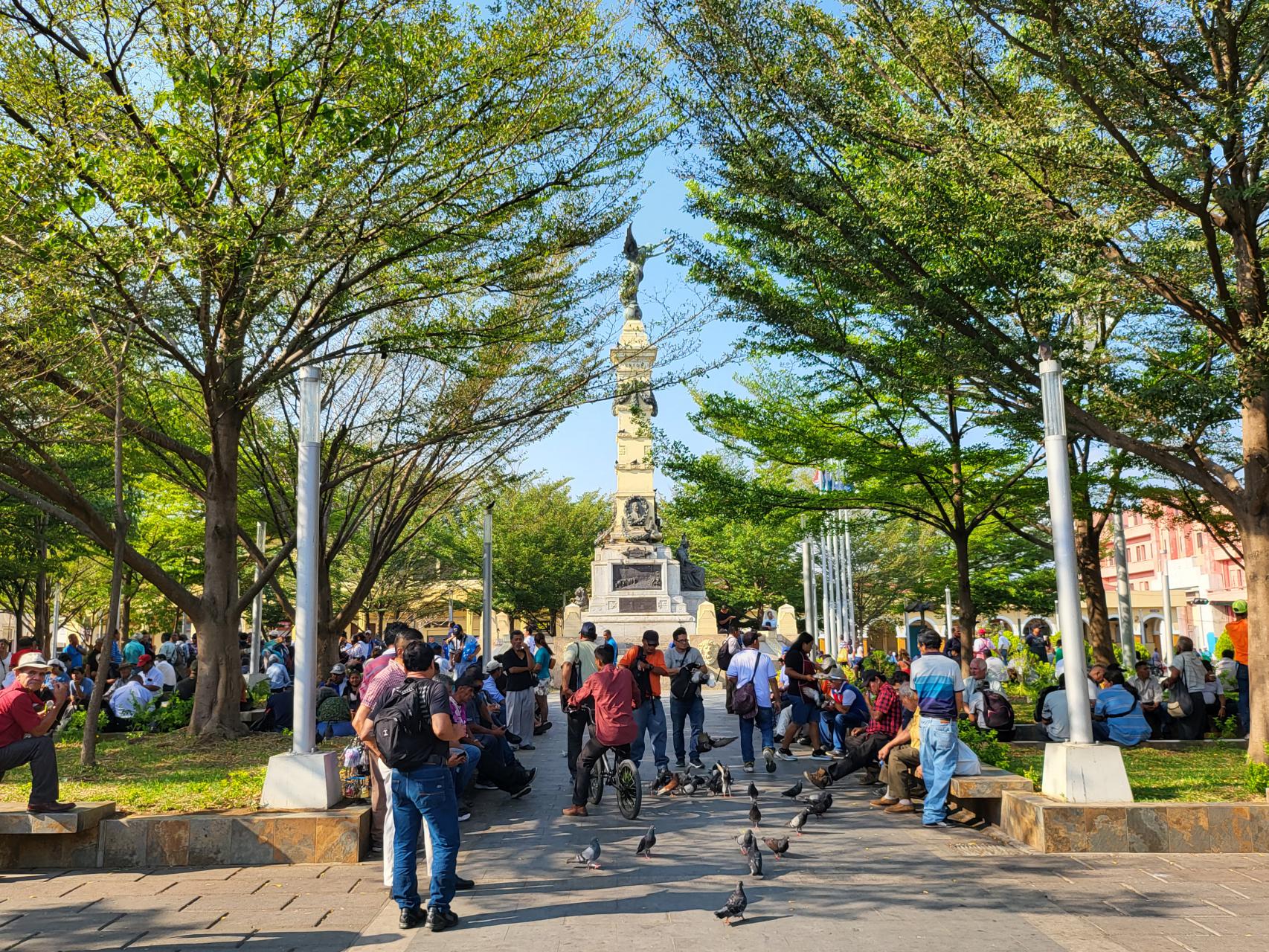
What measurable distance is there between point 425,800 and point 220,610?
7366 millimetres

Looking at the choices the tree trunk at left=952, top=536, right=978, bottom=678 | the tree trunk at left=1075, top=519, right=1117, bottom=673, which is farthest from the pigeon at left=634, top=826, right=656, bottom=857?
the tree trunk at left=1075, top=519, right=1117, bottom=673

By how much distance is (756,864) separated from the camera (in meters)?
6.91

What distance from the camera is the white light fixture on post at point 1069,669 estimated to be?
26.0 feet

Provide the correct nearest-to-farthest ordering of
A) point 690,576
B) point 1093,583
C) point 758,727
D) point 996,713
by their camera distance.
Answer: point 758,727 < point 996,713 < point 1093,583 < point 690,576

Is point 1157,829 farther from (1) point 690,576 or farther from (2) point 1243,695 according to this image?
(1) point 690,576

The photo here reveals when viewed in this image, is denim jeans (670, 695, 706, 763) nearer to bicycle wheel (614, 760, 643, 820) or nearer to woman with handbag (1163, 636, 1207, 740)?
bicycle wheel (614, 760, 643, 820)

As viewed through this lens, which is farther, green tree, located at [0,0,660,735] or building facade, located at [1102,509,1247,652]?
building facade, located at [1102,509,1247,652]

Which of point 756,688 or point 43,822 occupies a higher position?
point 756,688

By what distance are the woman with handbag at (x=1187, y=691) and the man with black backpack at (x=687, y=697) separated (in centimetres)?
608

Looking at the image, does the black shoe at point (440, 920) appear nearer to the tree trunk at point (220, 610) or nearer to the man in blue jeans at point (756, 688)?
the man in blue jeans at point (756, 688)

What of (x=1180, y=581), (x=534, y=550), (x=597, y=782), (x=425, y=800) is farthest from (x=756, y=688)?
(x=1180, y=581)

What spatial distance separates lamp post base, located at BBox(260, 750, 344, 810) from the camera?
780 centimetres

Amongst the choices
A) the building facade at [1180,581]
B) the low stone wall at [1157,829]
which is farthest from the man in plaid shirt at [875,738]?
the building facade at [1180,581]

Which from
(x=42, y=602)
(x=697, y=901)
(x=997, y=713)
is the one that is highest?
(x=42, y=602)
